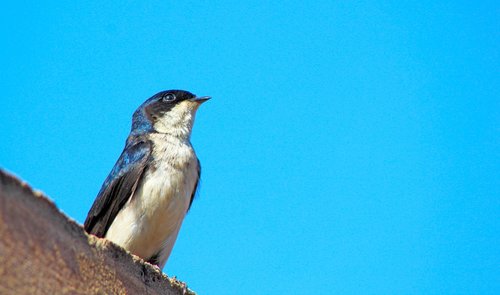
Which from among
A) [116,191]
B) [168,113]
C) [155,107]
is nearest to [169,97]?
[155,107]

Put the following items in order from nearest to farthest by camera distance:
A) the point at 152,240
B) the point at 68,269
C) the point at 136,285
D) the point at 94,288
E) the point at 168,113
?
1. the point at 68,269
2. the point at 94,288
3. the point at 136,285
4. the point at 152,240
5. the point at 168,113

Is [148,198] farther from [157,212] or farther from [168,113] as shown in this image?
[168,113]

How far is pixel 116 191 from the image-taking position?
8.66 metres

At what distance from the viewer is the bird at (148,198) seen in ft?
27.6

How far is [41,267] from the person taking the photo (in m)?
4.38

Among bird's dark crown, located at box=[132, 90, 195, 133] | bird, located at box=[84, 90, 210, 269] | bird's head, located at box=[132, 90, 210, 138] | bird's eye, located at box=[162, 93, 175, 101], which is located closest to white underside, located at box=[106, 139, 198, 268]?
bird, located at box=[84, 90, 210, 269]

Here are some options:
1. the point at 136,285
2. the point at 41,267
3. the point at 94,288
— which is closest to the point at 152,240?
the point at 136,285

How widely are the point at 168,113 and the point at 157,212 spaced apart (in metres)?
1.94

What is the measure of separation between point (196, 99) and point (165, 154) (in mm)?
1775

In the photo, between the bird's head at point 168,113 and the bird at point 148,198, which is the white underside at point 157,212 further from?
the bird's head at point 168,113

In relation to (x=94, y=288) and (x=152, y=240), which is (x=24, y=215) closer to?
(x=94, y=288)

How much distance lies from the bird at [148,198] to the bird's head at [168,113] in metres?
0.49

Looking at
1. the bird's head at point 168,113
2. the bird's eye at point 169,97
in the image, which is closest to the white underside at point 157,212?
the bird's head at point 168,113

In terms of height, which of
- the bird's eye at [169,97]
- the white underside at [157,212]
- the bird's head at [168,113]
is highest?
the bird's eye at [169,97]
